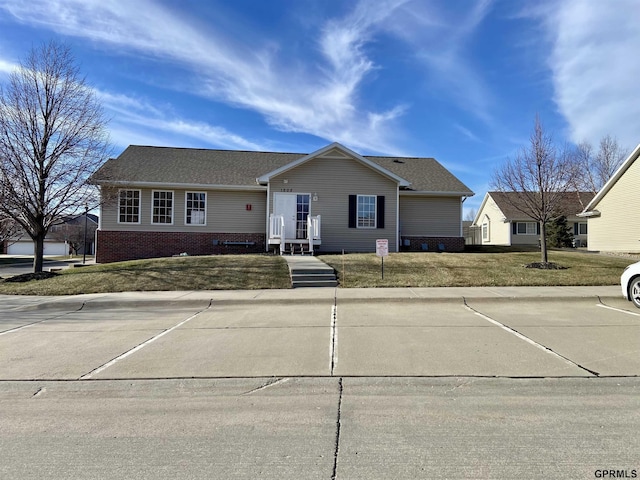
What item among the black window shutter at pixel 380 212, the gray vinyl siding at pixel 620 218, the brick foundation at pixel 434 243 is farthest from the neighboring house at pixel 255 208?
the gray vinyl siding at pixel 620 218

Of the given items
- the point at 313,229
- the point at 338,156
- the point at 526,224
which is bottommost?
the point at 313,229

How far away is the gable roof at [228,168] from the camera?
18.9m

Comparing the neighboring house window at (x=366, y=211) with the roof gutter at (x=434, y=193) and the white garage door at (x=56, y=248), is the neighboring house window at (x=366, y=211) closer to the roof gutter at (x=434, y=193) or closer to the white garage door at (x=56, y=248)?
the roof gutter at (x=434, y=193)

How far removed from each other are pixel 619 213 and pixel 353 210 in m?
17.5

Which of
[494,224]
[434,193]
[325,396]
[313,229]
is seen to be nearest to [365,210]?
[313,229]

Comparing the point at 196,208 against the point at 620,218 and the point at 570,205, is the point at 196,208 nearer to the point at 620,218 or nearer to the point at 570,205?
the point at 620,218

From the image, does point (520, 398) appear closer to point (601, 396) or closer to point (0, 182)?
point (601, 396)

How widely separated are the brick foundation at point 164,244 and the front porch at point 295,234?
164 cm

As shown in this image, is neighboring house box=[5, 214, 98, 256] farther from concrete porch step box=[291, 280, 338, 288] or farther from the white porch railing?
concrete porch step box=[291, 280, 338, 288]

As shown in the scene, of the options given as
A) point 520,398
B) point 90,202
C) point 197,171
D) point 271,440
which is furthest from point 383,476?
point 197,171

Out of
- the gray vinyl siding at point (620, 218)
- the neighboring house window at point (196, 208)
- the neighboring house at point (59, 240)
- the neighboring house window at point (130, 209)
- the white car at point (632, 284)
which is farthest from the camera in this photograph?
the neighboring house at point (59, 240)

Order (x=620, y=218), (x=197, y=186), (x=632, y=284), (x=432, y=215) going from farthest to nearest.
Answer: (x=620, y=218) < (x=432, y=215) < (x=197, y=186) < (x=632, y=284)

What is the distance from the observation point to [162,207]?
1945cm

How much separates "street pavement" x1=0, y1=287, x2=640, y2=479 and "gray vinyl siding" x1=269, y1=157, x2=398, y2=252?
36.4 feet
